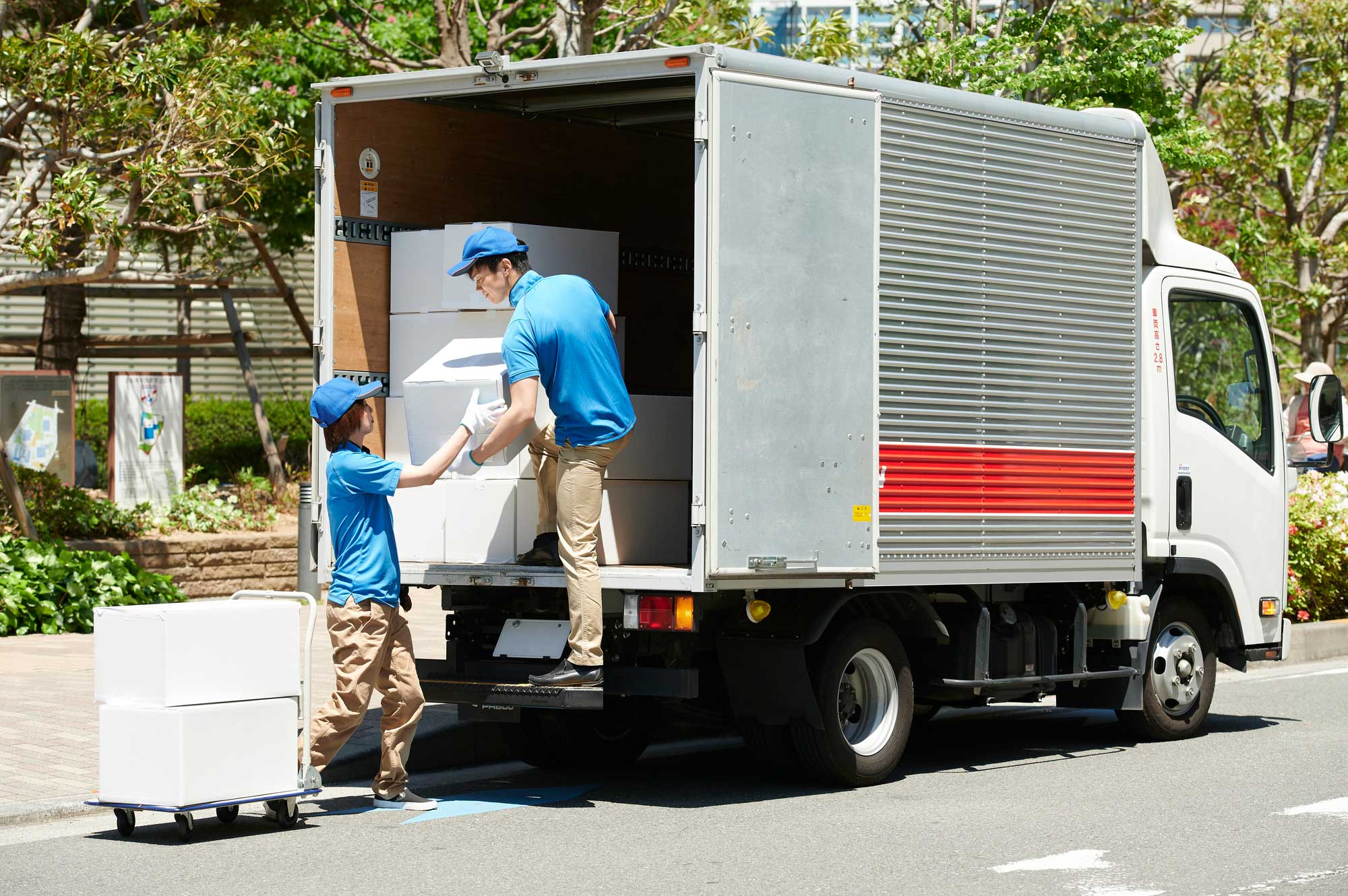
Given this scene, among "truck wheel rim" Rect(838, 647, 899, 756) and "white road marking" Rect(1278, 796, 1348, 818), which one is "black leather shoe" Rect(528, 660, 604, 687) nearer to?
"truck wheel rim" Rect(838, 647, 899, 756)

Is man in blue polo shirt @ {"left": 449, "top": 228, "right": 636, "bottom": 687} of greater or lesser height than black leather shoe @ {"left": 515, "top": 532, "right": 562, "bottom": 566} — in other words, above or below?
above

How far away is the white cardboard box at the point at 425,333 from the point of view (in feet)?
28.4

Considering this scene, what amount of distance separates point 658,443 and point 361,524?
167cm

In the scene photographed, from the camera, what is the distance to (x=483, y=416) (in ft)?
26.3

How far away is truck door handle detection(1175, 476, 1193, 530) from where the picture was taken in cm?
993

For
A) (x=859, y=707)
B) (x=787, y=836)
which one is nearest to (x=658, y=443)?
(x=859, y=707)

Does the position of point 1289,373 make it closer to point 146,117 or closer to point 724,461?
point 146,117

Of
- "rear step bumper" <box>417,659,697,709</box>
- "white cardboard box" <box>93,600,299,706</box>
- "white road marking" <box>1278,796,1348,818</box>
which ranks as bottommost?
"white road marking" <box>1278,796,1348,818</box>

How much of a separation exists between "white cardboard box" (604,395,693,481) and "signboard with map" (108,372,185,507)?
962 cm

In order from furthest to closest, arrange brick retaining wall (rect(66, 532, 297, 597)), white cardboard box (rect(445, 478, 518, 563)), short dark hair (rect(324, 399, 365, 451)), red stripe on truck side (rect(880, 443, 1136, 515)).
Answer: brick retaining wall (rect(66, 532, 297, 597)) → white cardboard box (rect(445, 478, 518, 563)) → red stripe on truck side (rect(880, 443, 1136, 515)) → short dark hair (rect(324, 399, 365, 451))

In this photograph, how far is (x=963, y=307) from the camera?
28.5ft

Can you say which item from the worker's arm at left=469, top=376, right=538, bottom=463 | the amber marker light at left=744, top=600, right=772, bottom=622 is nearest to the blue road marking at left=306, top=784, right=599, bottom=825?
the amber marker light at left=744, top=600, right=772, bottom=622

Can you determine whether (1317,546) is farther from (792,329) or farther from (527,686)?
(527,686)

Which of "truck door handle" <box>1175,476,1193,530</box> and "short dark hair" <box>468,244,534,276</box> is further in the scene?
"truck door handle" <box>1175,476,1193,530</box>
